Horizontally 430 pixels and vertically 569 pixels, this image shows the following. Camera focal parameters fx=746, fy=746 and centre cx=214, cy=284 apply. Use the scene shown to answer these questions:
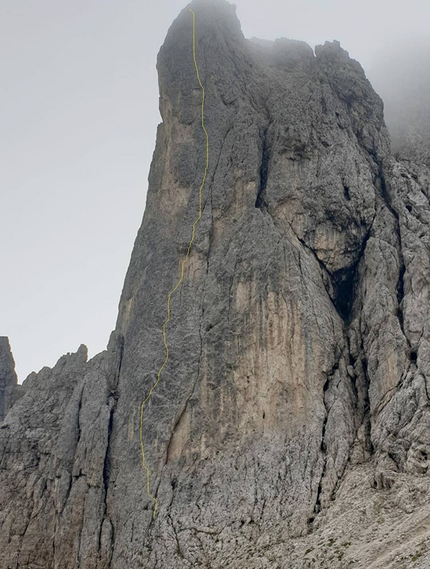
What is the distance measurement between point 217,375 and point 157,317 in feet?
23.4

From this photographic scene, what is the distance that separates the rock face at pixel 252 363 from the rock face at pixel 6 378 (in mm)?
12012

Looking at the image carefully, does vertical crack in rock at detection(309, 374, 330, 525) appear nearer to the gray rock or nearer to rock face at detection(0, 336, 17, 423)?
the gray rock

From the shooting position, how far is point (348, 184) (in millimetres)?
56031

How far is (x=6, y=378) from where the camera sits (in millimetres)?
75500

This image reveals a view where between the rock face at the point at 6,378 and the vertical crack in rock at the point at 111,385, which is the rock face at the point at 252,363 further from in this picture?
the rock face at the point at 6,378

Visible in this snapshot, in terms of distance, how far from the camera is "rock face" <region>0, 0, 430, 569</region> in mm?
43688

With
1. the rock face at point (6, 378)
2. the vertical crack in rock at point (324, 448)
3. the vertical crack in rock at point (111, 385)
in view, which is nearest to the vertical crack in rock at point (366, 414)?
the vertical crack in rock at point (324, 448)

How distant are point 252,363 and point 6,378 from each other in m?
35.2

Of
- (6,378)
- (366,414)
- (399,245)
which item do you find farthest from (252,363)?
(6,378)

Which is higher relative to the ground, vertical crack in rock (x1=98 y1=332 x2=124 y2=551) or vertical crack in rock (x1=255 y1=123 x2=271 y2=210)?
vertical crack in rock (x1=255 y1=123 x2=271 y2=210)

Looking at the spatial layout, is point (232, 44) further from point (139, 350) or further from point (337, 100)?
point (139, 350)

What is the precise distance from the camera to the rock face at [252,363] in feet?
143

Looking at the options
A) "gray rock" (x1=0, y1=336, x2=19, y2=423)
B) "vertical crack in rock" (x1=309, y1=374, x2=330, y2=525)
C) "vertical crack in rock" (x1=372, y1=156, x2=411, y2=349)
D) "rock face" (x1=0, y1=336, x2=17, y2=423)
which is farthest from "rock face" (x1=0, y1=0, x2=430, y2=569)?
"rock face" (x1=0, y1=336, x2=17, y2=423)

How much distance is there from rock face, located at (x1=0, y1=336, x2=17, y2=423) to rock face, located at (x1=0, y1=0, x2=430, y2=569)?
39.4 feet
